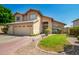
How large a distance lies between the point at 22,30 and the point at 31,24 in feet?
1.21

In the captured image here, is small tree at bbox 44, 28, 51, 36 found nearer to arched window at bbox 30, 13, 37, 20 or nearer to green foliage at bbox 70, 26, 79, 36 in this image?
arched window at bbox 30, 13, 37, 20

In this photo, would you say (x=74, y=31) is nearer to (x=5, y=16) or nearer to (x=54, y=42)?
(x=54, y=42)

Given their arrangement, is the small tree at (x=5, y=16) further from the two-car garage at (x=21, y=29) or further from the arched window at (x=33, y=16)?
the arched window at (x=33, y=16)

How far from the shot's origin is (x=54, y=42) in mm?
6699

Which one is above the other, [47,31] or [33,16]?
[33,16]

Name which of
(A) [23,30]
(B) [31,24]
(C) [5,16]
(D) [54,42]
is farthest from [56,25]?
(C) [5,16]

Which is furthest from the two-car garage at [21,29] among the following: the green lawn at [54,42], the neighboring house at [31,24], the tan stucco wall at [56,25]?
the tan stucco wall at [56,25]

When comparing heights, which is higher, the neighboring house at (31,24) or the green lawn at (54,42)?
the neighboring house at (31,24)

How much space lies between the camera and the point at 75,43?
6.63 m

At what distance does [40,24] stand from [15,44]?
3.51 ft

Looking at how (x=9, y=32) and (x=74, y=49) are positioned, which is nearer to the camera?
(x=74, y=49)

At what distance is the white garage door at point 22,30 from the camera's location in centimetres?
697

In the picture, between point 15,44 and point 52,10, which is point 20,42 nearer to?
point 15,44
